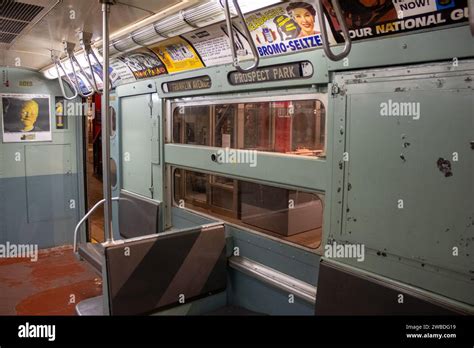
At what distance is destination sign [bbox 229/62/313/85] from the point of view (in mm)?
2648

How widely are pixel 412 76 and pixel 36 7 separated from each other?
2555mm

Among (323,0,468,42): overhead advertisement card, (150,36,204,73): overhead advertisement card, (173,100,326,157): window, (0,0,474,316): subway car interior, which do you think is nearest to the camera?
(323,0,468,42): overhead advertisement card

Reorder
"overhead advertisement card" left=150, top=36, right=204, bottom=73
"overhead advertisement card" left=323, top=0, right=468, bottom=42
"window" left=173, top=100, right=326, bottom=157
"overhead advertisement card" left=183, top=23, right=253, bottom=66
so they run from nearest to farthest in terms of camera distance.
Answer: "overhead advertisement card" left=323, top=0, right=468, bottom=42 → "window" left=173, top=100, right=326, bottom=157 → "overhead advertisement card" left=183, top=23, right=253, bottom=66 → "overhead advertisement card" left=150, top=36, right=204, bottom=73

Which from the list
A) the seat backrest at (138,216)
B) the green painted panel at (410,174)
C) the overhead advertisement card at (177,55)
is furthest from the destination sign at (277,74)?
the seat backrest at (138,216)

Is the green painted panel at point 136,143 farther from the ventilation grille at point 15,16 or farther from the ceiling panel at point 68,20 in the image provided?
the ventilation grille at point 15,16

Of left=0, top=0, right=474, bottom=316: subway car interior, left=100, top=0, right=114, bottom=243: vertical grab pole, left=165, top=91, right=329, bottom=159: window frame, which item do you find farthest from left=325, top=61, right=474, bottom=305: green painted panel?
left=100, top=0, right=114, bottom=243: vertical grab pole

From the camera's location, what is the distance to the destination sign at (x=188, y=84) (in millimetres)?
3562

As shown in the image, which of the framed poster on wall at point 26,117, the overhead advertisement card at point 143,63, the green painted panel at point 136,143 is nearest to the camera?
the overhead advertisement card at point 143,63

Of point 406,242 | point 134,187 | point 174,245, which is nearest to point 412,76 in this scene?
point 406,242

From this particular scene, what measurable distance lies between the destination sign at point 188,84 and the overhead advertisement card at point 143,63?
0.17m

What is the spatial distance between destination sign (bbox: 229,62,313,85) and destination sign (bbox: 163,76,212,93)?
1.25 ft

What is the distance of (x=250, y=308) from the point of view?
131 inches

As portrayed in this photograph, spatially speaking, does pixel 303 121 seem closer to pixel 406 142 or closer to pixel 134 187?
pixel 406 142

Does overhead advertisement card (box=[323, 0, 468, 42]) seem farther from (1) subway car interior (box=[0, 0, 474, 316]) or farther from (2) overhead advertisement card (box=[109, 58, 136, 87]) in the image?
(2) overhead advertisement card (box=[109, 58, 136, 87])
